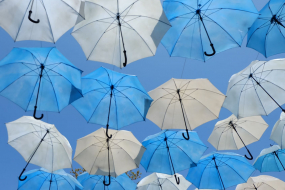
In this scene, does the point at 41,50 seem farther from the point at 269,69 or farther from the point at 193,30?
the point at 269,69

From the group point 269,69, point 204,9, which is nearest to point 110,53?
point 204,9

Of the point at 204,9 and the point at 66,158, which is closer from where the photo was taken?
the point at 204,9

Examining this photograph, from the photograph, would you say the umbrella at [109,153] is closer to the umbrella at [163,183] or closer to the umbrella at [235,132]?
the umbrella at [163,183]

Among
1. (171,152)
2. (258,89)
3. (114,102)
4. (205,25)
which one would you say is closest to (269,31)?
(205,25)

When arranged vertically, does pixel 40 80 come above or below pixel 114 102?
above

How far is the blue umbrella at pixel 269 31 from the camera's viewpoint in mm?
7785

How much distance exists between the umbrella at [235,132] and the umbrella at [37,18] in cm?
721

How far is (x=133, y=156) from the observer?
1041 cm

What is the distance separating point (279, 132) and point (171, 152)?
4.21 m

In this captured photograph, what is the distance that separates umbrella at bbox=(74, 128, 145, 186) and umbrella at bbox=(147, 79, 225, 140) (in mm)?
1504

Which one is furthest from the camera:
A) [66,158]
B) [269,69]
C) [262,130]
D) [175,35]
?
[262,130]

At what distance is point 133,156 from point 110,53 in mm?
4531

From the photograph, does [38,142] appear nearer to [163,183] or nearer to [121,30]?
[121,30]

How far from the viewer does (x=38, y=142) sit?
32.3ft
